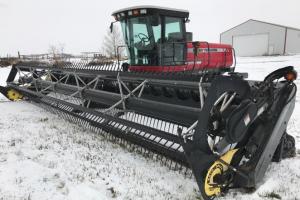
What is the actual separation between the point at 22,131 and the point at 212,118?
350 centimetres

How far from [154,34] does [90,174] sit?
4.08 metres

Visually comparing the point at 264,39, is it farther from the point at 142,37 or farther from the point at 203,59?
the point at 142,37

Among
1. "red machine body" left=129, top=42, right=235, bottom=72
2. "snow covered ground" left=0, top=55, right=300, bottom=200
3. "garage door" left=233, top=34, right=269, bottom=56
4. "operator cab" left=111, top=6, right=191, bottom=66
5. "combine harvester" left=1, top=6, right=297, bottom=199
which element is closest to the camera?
"combine harvester" left=1, top=6, right=297, bottom=199

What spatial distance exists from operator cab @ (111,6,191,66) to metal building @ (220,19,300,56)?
33.5 meters

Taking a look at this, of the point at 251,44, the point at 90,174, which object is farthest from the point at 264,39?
the point at 90,174

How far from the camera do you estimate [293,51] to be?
1502 inches

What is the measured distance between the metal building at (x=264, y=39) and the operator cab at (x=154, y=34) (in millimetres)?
33510

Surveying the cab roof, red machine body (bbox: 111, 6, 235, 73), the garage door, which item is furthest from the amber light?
the garage door

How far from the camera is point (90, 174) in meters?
3.28

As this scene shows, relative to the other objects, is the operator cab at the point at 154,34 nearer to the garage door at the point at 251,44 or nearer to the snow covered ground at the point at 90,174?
the snow covered ground at the point at 90,174

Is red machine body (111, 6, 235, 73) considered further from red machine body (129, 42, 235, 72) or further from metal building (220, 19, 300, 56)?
metal building (220, 19, 300, 56)

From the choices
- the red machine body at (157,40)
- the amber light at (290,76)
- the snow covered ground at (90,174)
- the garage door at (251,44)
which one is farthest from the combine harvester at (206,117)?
the garage door at (251,44)

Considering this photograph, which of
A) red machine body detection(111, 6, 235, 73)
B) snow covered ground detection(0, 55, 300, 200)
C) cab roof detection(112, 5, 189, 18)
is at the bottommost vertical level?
snow covered ground detection(0, 55, 300, 200)

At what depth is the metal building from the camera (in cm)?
3700
